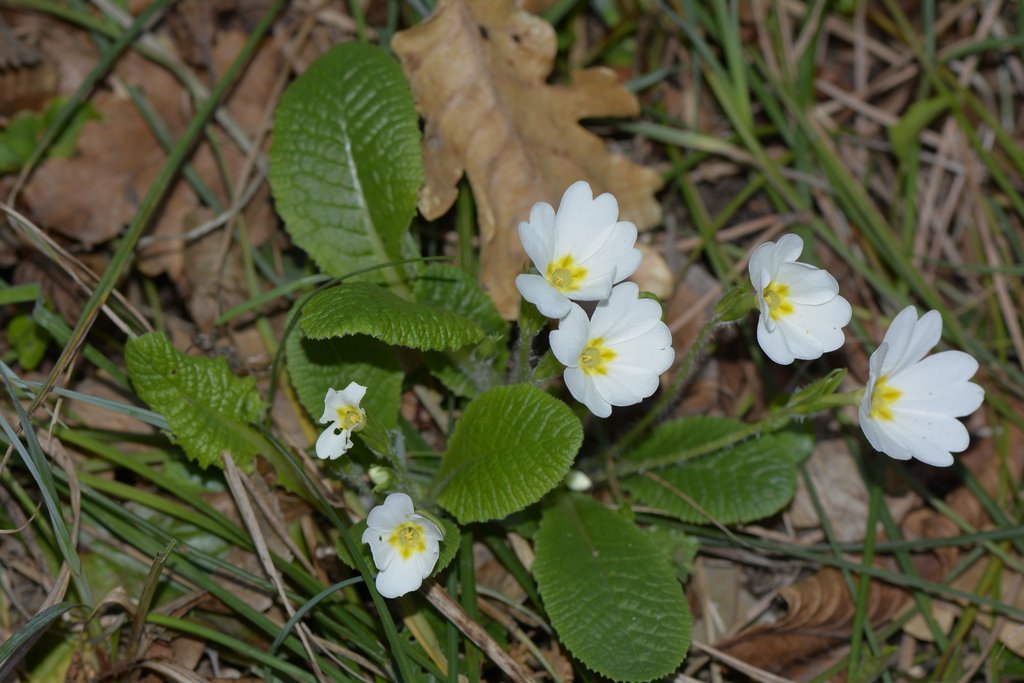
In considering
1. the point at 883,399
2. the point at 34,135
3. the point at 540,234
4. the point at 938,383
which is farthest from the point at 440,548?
the point at 34,135

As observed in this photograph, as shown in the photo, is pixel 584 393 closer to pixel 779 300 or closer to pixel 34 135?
pixel 779 300

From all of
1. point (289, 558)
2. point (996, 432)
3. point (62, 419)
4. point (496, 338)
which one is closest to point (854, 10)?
point (996, 432)

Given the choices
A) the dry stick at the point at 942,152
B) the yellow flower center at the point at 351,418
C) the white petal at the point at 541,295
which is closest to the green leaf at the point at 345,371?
the yellow flower center at the point at 351,418

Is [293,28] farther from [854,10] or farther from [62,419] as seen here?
[854,10]

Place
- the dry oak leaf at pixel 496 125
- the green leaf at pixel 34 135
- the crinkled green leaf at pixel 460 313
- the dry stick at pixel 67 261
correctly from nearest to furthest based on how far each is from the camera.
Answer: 1. the dry stick at pixel 67 261
2. the crinkled green leaf at pixel 460 313
3. the dry oak leaf at pixel 496 125
4. the green leaf at pixel 34 135

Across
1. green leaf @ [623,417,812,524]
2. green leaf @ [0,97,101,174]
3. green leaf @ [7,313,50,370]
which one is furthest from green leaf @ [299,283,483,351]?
green leaf @ [0,97,101,174]

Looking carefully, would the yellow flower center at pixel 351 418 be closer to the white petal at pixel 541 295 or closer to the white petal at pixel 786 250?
the white petal at pixel 541 295
